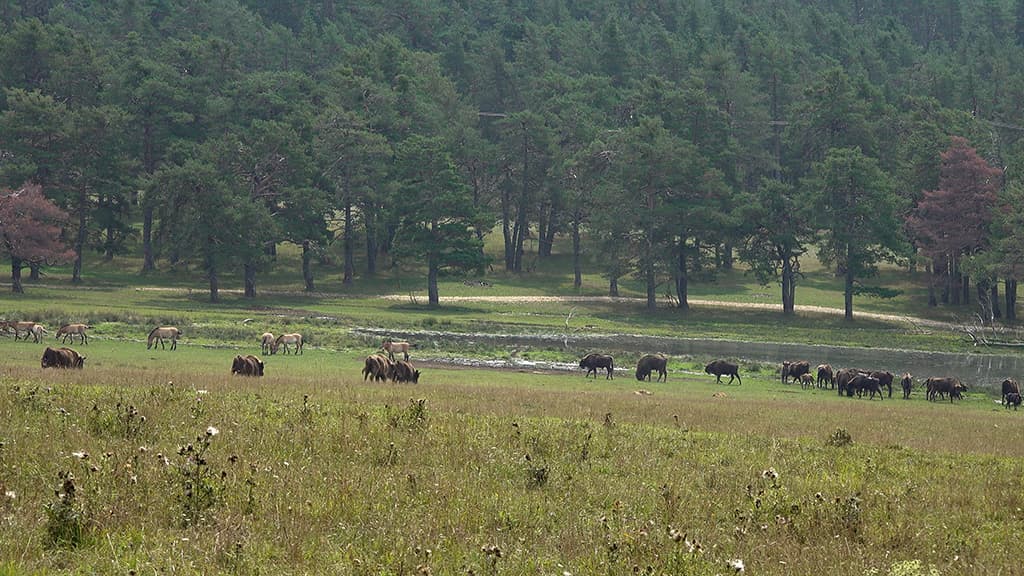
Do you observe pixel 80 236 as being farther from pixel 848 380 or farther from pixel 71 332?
pixel 848 380

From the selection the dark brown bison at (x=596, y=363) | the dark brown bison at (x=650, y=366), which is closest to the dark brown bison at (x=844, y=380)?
the dark brown bison at (x=650, y=366)

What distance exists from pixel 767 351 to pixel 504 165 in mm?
37457

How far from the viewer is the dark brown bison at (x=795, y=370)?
4538 centimetres

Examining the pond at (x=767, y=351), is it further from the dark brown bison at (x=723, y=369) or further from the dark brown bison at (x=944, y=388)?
the dark brown bison at (x=944, y=388)

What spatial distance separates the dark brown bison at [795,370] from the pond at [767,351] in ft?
24.8

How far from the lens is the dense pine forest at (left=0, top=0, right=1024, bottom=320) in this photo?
75500 millimetres

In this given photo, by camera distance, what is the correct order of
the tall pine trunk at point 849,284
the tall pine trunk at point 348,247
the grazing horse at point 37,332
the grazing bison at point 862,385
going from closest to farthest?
the grazing bison at point 862,385 → the grazing horse at point 37,332 → the tall pine trunk at point 849,284 → the tall pine trunk at point 348,247

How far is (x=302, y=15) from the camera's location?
16512 centimetres

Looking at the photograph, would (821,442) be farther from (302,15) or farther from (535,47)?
(302,15)

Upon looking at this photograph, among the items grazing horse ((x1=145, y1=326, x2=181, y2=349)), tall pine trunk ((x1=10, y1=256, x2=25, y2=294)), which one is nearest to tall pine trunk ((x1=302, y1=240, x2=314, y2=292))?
tall pine trunk ((x1=10, y1=256, x2=25, y2=294))

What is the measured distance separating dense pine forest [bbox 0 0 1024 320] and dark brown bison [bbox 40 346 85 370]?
3854 cm

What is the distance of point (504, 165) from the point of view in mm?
92188

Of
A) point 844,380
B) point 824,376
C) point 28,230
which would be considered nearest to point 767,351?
point 824,376

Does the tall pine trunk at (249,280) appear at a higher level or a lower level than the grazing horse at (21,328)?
higher
